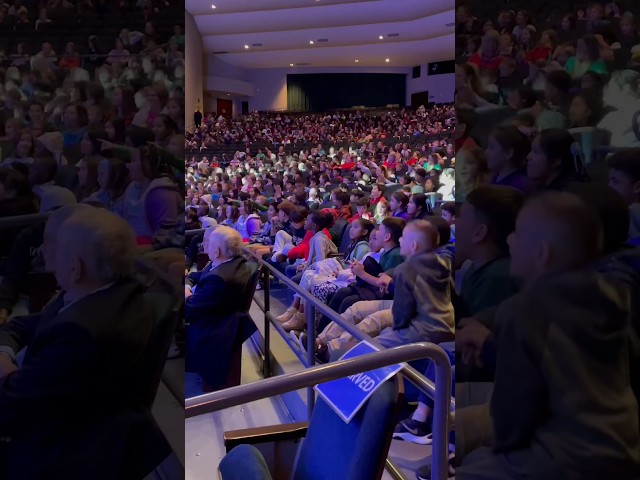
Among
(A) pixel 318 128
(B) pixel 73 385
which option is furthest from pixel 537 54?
(A) pixel 318 128

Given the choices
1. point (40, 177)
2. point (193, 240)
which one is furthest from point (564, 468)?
point (193, 240)

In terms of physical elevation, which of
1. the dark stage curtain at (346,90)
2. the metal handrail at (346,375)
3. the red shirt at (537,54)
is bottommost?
the metal handrail at (346,375)

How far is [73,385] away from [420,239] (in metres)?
2.08

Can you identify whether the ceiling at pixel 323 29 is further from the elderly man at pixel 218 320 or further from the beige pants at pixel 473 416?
the beige pants at pixel 473 416

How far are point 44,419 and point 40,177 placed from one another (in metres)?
0.49

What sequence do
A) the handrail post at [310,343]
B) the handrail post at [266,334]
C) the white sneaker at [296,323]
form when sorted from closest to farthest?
1. the handrail post at [310,343]
2. the handrail post at [266,334]
3. the white sneaker at [296,323]

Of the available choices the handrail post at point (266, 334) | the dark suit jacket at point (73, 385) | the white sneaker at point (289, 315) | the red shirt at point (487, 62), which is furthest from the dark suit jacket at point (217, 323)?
the red shirt at point (487, 62)

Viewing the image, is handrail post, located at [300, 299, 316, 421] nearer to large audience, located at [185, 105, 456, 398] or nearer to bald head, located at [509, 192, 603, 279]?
large audience, located at [185, 105, 456, 398]

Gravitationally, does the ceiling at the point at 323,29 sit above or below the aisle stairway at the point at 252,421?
above

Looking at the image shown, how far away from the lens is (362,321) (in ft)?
11.5

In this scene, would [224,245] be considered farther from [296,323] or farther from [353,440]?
[353,440]

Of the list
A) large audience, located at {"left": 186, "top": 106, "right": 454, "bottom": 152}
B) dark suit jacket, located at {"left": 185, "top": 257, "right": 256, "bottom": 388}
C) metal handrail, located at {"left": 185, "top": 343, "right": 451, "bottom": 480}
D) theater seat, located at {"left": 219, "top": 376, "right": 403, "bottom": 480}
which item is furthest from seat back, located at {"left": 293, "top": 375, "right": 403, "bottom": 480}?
large audience, located at {"left": 186, "top": 106, "right": 454, "bottom": 152}

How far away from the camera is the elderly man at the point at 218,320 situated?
3.55 metres

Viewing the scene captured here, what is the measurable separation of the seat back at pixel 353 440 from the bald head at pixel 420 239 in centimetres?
132
